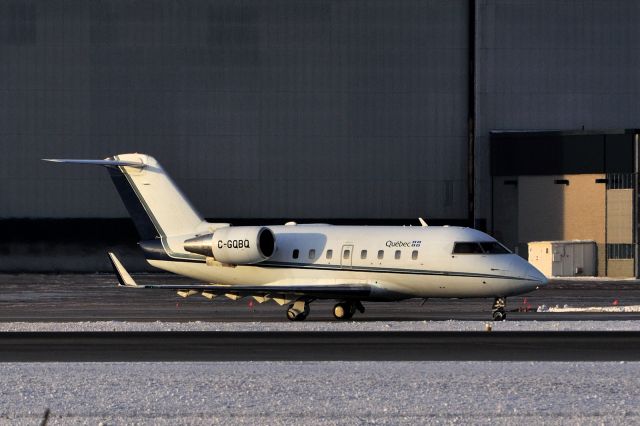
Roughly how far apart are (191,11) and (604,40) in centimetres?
2232

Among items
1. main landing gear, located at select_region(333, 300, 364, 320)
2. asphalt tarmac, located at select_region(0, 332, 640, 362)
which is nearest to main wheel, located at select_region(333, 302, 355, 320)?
main landing gear, located at select_region(333, 300, 364, 320)

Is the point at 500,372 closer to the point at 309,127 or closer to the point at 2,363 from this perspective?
the point at 2,363

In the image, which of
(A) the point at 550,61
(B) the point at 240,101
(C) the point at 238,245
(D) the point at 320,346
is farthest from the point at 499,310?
(A) the point at 550,61

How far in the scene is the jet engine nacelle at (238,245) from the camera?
3866 cm

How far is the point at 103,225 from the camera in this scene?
69.7 metres

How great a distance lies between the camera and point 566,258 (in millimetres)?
67438

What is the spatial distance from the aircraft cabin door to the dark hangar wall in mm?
30724

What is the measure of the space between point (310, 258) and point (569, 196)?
3366cm

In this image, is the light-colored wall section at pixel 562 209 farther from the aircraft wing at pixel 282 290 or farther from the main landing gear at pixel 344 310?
the aircraft wing at pixel 282 290

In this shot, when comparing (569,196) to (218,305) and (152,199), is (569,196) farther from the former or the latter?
(152,199)

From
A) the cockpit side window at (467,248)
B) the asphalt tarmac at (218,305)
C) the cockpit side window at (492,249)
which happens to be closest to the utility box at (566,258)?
the asphalt tarmac at (218,305)

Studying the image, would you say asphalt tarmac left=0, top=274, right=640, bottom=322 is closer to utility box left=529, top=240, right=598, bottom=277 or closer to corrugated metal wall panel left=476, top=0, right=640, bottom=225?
utility box left=529, top=240, right=598, bottom=277

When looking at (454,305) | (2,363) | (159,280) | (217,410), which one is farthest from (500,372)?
(159,280)

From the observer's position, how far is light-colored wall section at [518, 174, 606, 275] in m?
68.4
